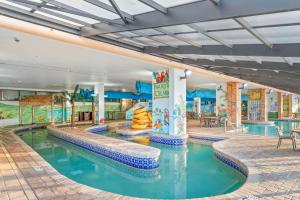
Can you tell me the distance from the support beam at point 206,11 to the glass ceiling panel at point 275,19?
57cm

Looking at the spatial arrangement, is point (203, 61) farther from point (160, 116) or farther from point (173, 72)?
point (160, 116)

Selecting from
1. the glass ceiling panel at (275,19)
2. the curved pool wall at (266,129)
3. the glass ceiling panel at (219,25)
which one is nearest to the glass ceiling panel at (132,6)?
the glass ceiling panel at (219,25)

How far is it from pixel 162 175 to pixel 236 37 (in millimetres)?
3785

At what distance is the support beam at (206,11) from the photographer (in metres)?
2.51

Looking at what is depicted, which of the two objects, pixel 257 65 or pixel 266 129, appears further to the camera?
pixel 266 129

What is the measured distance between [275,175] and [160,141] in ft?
18.4

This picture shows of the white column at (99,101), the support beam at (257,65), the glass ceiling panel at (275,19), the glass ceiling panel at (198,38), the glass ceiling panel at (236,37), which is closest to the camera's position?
the glass ceiling panel at (275,19)

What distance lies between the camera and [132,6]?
11.5ft

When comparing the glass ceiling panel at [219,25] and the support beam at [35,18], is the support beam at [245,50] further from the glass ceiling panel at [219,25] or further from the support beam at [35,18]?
the support beam at [35,18]

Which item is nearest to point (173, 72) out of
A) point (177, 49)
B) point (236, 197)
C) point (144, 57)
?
point (144, 57)

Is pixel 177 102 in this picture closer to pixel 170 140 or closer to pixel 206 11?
pixel 170 140

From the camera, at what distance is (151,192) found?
474 cm

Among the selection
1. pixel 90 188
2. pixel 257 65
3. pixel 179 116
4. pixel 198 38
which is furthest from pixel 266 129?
pixel 90 188

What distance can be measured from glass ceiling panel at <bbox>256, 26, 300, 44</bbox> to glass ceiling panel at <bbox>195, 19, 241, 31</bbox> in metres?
0.49
